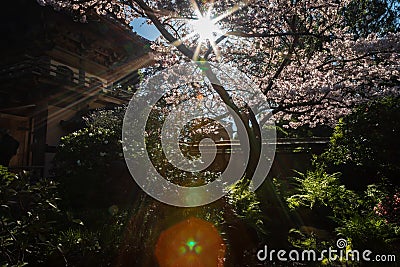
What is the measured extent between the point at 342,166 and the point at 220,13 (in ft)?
17.2

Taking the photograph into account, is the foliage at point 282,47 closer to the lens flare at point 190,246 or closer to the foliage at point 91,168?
the foliage at point 91,168

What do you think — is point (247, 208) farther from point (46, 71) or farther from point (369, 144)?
point (46, 71)

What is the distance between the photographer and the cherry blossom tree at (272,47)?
23.1 ft

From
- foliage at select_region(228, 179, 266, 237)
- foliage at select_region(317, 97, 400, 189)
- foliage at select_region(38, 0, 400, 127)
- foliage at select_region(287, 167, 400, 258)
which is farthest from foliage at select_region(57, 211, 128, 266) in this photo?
foliage at select_region(317, 97, 400, 189)

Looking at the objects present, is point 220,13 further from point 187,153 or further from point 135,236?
point 135,236

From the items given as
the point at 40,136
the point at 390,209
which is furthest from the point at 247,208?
the point at 40,136

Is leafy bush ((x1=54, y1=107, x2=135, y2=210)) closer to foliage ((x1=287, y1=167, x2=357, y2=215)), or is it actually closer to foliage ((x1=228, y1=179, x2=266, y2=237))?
foliage ((x1=228, y1=179, x2=266, y2=237))

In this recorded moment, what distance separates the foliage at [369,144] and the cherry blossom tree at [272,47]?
1.18ft

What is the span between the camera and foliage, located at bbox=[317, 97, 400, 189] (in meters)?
7.64

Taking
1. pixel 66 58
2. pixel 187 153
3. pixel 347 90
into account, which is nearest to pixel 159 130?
pixel 187 153
